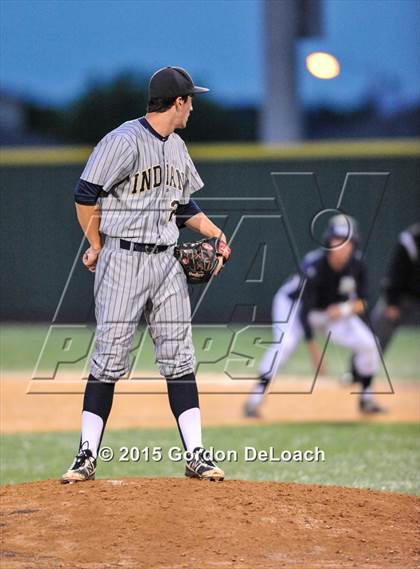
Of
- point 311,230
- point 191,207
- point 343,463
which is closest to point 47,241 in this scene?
point 311,230

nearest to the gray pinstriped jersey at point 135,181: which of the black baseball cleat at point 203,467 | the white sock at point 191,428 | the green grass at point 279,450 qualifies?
the white sock at point 191,428

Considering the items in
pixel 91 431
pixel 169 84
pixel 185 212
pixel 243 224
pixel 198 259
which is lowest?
pixel 243 224

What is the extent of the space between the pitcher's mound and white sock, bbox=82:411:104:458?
0.48ft

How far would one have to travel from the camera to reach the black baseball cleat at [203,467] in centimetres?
432

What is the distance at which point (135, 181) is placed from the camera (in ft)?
14.0

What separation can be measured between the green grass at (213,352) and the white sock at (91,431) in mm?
5391

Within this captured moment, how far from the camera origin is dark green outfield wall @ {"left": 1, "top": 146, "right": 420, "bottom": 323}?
525 inches

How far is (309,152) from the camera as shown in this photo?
44.4ft

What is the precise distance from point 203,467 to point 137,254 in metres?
0.90

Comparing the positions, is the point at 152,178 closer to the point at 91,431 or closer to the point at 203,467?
the point at 91,431

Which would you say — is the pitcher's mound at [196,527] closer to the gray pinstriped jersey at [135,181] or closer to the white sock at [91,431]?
the white sock at [91,431]

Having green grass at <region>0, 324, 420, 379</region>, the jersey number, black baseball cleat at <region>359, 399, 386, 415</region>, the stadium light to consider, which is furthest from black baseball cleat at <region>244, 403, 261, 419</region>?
the stadium light

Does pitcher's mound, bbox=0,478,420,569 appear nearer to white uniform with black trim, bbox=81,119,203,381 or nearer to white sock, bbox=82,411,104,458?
white sock, bbox=82,411,104,458

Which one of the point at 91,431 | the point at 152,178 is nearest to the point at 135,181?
the point at 152,178
